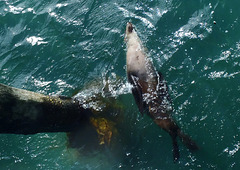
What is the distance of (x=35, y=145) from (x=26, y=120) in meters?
2.02

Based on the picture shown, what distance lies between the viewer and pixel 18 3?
34.3ft

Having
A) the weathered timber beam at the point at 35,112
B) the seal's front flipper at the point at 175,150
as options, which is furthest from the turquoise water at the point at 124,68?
the weathered timber beam at the point at 35,112

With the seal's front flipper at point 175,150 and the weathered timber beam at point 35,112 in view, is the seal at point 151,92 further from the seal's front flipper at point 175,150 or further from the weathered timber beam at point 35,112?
the weathered timber beam at point 35,112

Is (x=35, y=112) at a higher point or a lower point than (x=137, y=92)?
lower

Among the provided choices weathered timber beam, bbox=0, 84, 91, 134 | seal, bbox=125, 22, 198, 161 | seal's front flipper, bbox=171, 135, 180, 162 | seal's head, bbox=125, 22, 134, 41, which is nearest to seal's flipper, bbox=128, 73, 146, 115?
seal, bbox=125, 22, 198, 161

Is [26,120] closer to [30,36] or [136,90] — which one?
[136,90]

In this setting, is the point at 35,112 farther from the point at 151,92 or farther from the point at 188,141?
the point at 188,141

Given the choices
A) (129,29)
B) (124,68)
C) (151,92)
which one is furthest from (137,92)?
(129,29)

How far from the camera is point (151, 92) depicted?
20.8 feet

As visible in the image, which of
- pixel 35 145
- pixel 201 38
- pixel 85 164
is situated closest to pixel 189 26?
pixel 201 38

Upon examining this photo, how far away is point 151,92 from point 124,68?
4.88 ft

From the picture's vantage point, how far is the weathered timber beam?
4.85 m

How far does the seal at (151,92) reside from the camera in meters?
5.77

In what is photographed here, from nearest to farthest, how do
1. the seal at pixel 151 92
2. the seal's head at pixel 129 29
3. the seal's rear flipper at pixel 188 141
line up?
the seal's rear flipper at pixel 188 141
the seal at pixel 151 92
the seal's head at pixel 129 29
